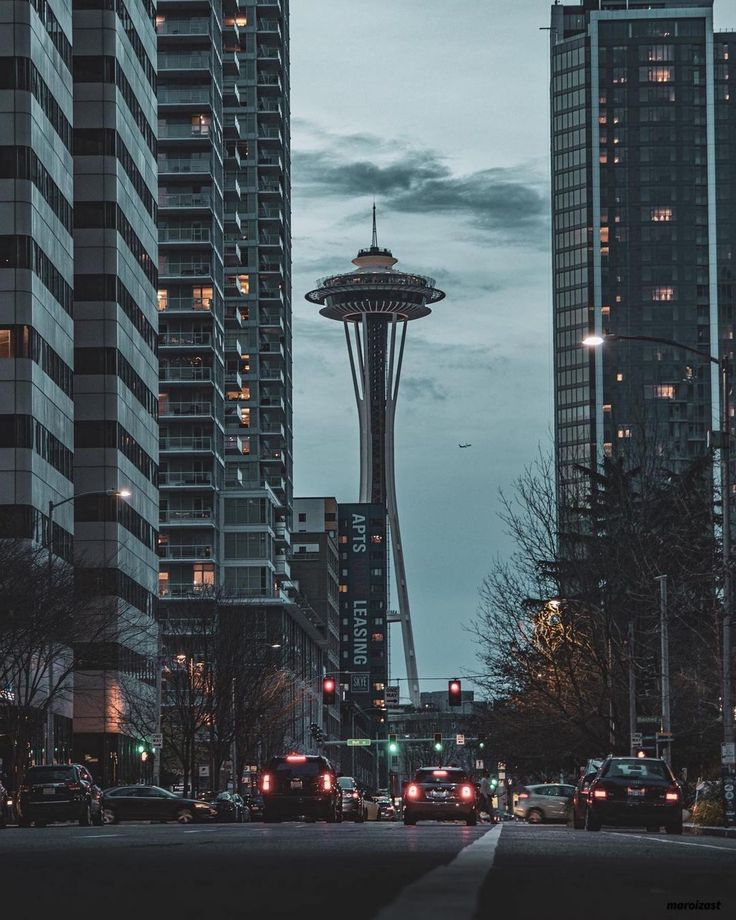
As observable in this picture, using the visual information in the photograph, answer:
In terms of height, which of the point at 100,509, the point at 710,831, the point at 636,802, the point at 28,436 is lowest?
the point at 710,831

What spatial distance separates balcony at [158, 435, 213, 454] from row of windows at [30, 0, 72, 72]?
178 ft

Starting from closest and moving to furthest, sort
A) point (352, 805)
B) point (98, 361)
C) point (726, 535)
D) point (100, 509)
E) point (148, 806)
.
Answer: point (726, 535) → point (148, 806) → point (352, 805) → point (100, 509) → point (98, 361)

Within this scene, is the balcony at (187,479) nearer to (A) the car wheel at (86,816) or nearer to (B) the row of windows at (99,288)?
(B) the row of windows at (99,288)

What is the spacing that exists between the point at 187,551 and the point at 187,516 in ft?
9.68

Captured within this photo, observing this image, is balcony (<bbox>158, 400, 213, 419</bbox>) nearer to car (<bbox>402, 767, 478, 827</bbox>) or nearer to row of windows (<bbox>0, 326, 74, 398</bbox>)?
row of windows (<bbox>0, 326, 74, 398</bbox>)

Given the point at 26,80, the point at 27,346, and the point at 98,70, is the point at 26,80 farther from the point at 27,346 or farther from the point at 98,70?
the point at 98,70

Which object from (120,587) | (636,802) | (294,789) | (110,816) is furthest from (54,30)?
(636,802)

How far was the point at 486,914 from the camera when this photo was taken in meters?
11.1

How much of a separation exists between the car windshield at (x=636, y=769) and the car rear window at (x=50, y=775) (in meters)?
15.1

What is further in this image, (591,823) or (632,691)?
(632,691)

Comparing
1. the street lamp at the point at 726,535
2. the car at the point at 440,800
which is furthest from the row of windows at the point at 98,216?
the street lamp at the point at 726,535

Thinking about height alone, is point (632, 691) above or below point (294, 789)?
above

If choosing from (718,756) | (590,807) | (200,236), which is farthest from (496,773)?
(590,807)

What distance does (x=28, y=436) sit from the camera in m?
80.9
